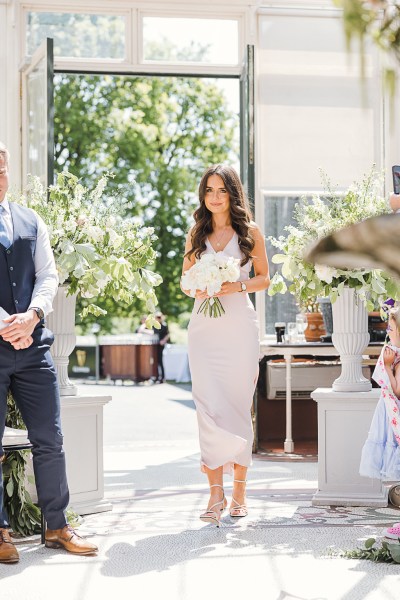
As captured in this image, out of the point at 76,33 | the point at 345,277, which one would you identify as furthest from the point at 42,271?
the point at 76,33

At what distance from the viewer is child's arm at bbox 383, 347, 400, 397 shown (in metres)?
4.77

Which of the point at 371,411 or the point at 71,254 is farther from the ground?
the point at 71,254

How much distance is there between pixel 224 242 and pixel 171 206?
1704 cm

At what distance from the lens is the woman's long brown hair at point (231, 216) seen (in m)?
4.73

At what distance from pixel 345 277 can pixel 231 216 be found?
2.31 ft

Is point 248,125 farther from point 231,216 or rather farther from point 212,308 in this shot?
point 212,308

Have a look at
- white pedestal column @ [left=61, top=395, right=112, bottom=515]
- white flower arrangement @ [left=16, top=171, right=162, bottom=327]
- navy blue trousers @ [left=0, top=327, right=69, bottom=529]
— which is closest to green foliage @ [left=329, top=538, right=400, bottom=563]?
navy blue trousers @ [left=0, top=327, right=69, bottom=529]

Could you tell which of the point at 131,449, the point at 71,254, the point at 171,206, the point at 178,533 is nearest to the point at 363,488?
the point at 178,533

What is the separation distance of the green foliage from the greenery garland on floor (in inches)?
55.2

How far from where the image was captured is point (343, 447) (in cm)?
509

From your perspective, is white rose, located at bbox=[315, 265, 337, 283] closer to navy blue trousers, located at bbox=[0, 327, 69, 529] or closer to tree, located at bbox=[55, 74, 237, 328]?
navy blue trousers, located at bbox=[0, 327, 69, 529]

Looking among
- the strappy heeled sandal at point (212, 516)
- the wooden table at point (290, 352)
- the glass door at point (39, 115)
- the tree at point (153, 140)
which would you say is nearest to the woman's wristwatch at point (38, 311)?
the strappy heeled sandal at point (212, 516)

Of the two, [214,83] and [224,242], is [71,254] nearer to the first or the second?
[224,242]

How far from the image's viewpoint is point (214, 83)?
21812mm
